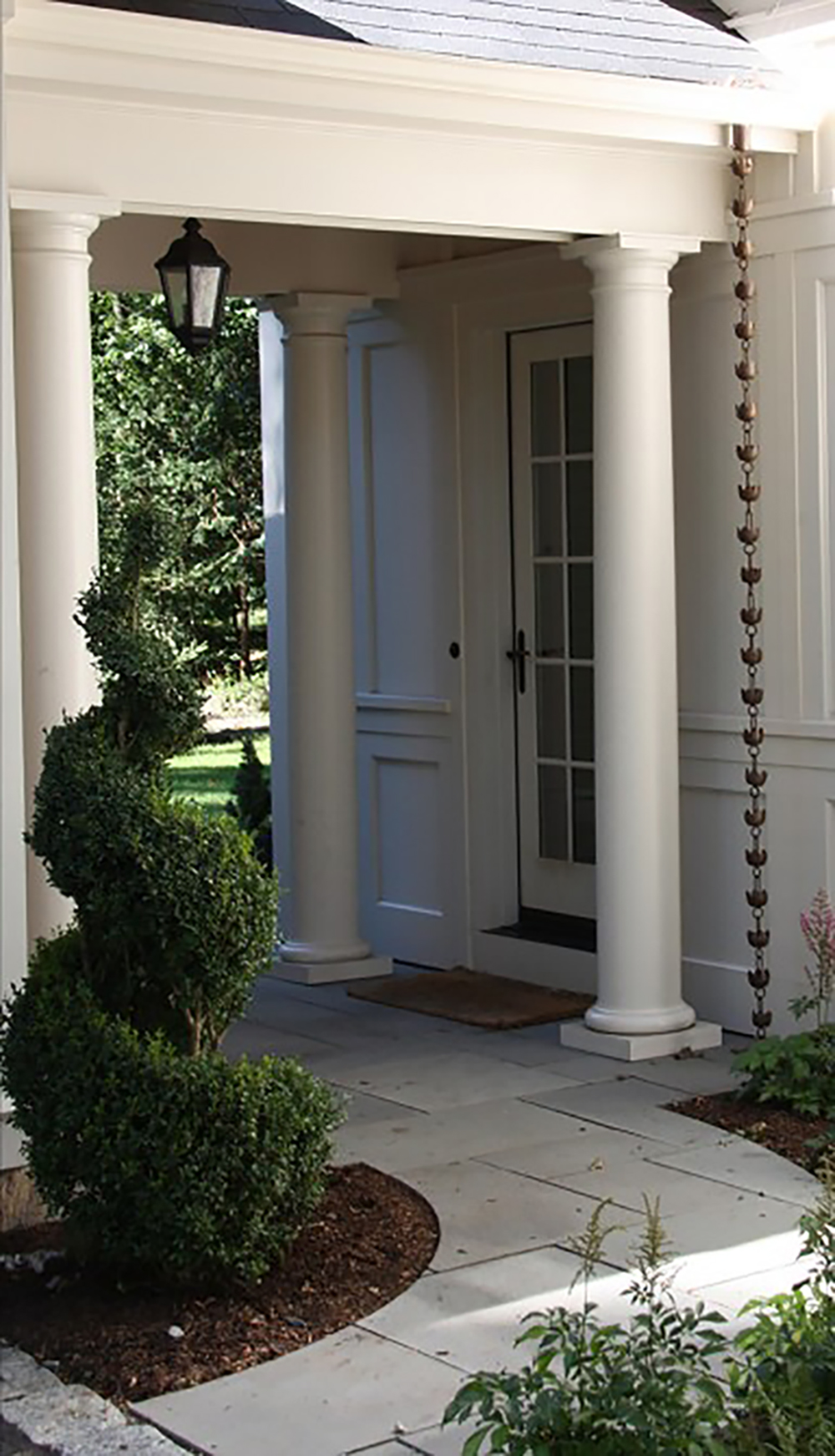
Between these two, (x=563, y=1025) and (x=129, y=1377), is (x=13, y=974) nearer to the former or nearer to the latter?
(x=129, y=1377)

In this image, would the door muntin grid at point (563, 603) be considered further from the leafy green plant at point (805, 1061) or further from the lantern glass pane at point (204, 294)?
the lantern glass pane at point (204, 294)

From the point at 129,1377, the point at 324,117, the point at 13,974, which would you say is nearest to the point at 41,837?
the point at 13,974

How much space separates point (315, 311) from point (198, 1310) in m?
4.85

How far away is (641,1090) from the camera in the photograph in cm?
709

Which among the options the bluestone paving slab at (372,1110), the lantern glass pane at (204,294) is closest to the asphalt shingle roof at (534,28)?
the lantern glass pane at (204,294)

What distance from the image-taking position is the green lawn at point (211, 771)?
15.7 m

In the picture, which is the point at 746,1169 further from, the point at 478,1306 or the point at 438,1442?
the point at 438,1442

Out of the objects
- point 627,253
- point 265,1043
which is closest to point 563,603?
point 627,253

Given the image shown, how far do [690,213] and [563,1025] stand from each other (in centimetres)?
288

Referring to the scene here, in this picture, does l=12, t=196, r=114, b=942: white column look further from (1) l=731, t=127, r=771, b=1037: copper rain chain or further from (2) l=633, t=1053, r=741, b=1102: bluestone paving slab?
(1) l=731, t=127, r=771, b=1037: copper rain chain

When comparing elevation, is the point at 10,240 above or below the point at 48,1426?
above

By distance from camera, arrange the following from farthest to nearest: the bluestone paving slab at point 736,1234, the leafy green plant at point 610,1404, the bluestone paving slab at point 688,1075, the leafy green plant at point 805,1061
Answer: the bluestone paving slab at point 688,1075
the leafy green plant at point 805,1061
the bluestone paving slab at point 736,1234
the leafy green plant at point 610,1404

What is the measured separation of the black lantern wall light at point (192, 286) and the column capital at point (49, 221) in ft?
2.85

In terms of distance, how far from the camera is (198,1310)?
16.4ft
